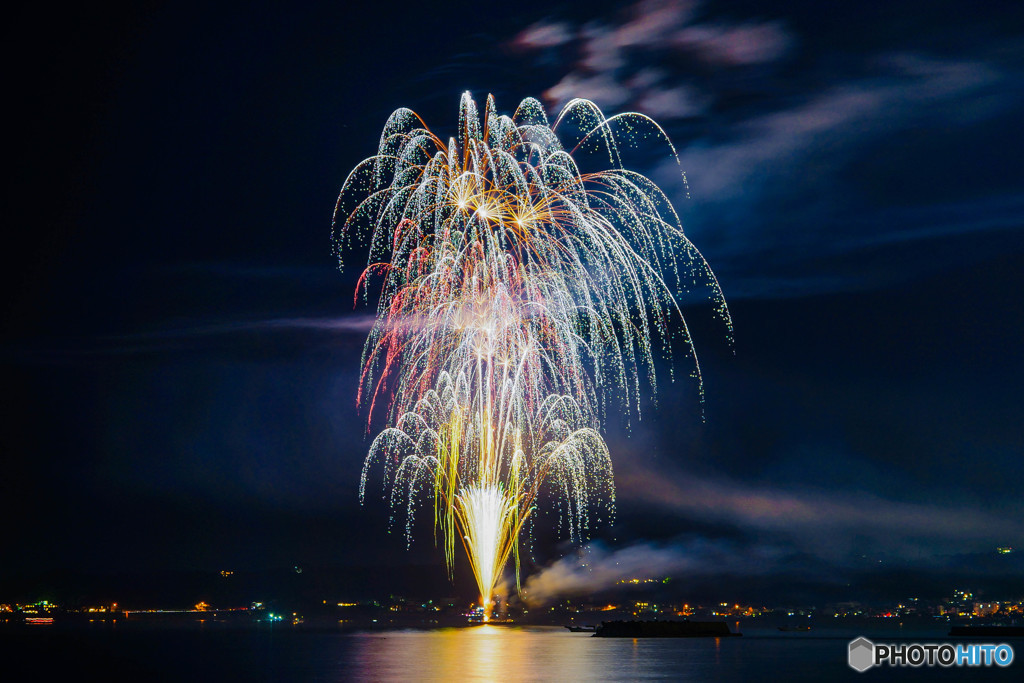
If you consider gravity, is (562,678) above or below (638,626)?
above

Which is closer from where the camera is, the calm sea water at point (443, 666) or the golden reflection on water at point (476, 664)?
the golden reflection on water at point (476, 664)

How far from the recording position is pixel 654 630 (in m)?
172

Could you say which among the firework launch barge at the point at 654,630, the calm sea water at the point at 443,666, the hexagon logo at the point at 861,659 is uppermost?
the calm sea water at the point at 443,666

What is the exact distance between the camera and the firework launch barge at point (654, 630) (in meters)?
171

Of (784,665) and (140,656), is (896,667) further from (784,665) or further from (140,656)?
(140,656)

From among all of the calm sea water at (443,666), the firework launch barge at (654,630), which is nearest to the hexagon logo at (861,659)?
the calm sea water at (443,666)

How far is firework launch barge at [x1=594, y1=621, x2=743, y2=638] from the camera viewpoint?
561 feet

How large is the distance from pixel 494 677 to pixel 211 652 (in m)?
64.4

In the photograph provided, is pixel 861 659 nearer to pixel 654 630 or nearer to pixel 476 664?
pixel 476 664

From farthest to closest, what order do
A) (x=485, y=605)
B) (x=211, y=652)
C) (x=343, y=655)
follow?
(x=211, y=652) < (x=343, y=655) < (x=485, y=605)

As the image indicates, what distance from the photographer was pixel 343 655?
348ft

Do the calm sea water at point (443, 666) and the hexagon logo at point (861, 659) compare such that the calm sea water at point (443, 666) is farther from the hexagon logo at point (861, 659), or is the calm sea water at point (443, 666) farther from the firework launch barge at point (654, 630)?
the firework launch barge at point (654, 630)

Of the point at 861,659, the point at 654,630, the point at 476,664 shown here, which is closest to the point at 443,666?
the point at 476,664

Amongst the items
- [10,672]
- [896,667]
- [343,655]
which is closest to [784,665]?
[896,667]
